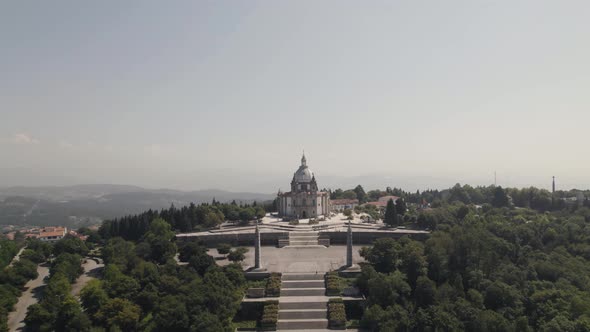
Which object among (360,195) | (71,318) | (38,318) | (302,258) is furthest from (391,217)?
(38,318)

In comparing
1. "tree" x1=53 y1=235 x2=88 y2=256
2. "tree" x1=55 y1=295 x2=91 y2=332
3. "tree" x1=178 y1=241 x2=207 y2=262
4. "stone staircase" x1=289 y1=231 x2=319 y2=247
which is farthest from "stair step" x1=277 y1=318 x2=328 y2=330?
"tree" x1=53 y1=235 x2=88 y2=256

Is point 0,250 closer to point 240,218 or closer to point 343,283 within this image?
point 240,218

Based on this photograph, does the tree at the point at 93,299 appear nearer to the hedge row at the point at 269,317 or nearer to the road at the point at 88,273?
the road at the point at 88,273

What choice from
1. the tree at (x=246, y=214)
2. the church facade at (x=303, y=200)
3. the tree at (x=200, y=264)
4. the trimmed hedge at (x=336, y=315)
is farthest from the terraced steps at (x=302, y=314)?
the church facade at (x=303, y=200)

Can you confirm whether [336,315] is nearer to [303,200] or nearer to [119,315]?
[119,315]

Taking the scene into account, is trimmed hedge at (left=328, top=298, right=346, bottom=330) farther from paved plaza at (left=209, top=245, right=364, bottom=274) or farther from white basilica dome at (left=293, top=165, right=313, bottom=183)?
white basilica dome at (left=293, top=165, right=313, bottom=183)
